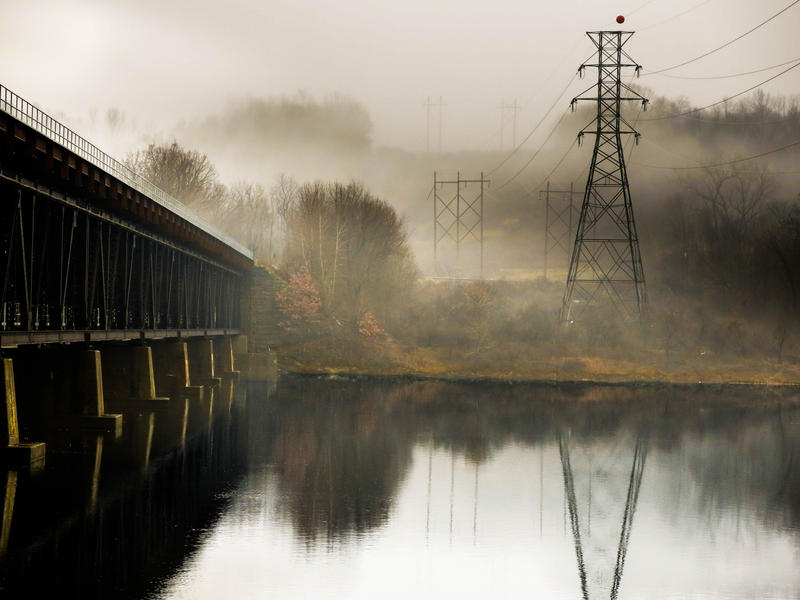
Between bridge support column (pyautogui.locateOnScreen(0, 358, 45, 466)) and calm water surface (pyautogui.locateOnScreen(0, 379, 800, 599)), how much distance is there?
769 millimetres

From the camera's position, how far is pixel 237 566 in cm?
1948

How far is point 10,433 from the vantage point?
32.1m

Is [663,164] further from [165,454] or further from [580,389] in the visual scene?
[165,454]

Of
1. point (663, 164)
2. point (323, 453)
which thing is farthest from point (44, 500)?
point (663, 164)

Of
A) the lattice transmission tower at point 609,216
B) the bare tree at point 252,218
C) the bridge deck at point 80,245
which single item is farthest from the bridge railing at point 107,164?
the bare tree at point 252,218

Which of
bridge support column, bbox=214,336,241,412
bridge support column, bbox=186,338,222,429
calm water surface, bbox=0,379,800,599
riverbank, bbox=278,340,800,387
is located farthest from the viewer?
riverbank, bbox=278,340,800,387

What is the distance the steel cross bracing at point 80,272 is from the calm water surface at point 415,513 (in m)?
5.30

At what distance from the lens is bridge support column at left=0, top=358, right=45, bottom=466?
30.9 meters

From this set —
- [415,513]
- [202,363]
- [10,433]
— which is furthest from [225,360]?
[415,513]

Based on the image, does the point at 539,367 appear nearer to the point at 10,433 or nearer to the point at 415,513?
the point at 10,433

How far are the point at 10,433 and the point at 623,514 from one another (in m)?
19.1

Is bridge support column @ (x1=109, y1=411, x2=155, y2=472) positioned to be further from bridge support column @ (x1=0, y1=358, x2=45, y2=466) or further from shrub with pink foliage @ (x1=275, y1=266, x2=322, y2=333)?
shrub with pink foliage @ (x1=275, y1=266, x2=322, y2=333)

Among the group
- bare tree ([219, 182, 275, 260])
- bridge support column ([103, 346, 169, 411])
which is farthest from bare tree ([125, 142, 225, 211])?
bridge support column ([103, 346, 169, 411])

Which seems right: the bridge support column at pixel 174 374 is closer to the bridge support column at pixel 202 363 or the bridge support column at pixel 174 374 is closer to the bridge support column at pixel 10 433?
the bridge support column at pixel 202 363
